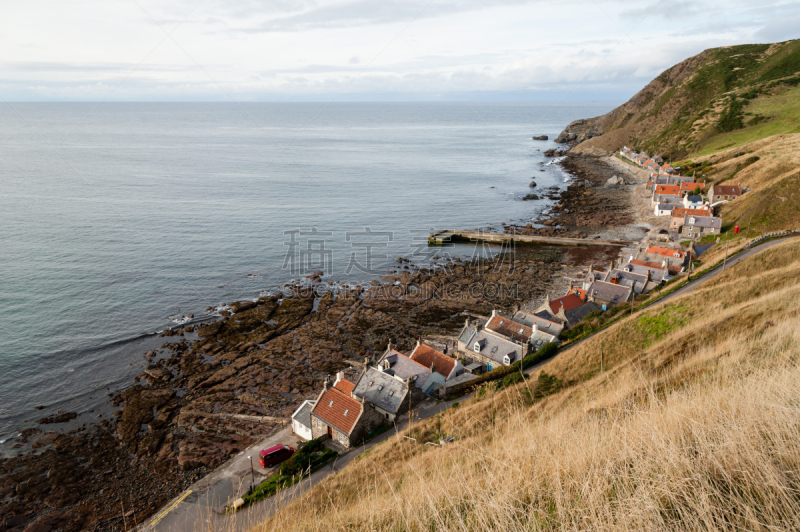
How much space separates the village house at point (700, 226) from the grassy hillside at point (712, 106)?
55238mm

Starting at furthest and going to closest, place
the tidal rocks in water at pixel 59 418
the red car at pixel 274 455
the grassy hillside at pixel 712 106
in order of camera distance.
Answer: the grassy hillside at pixel 712 106
the tidal rocks in water at pixel 59 418
the red car at pixel 274 455

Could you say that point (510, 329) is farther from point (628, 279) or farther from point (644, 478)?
point (644, 478)

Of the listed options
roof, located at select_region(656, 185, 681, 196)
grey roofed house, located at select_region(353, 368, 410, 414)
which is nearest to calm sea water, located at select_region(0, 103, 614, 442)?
grey roofed house, located at select_region(353, 368, 410, 414)

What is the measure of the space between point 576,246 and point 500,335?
34.9 meters

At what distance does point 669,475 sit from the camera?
5.19 m

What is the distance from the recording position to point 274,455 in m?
27.1

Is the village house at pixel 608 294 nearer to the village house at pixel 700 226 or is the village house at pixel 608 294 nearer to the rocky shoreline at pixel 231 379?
the rocky shoreline at pixel 231 379

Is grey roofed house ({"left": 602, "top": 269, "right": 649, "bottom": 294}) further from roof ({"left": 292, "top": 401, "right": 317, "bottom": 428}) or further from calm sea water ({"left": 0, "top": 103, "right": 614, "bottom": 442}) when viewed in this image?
roof ({"left": 292, "top": 401, "right": 317, "bottom": 428})

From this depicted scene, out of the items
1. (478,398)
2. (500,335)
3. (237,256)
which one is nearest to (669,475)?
(478,398)

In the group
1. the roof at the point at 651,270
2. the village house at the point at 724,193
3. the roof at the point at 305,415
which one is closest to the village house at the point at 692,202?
the village house at the point at 724,193

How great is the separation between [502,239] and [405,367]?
4195 centimetres

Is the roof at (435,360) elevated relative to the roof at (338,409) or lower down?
elevated

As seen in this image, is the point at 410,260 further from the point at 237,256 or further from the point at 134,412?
the point at 134,412

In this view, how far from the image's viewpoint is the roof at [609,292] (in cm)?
4231
